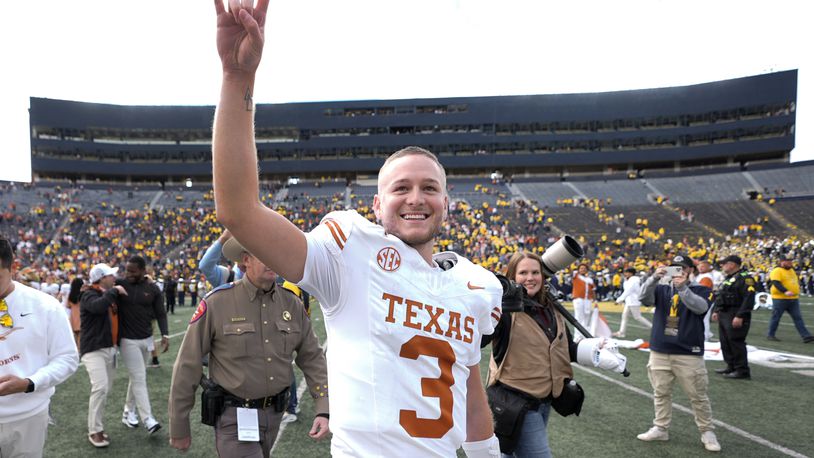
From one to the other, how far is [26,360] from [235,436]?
54.7 inches

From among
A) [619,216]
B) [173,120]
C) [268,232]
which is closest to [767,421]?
[268,232]

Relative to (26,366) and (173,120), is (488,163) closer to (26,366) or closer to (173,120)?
(173,120)

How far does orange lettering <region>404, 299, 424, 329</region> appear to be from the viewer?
141 cm

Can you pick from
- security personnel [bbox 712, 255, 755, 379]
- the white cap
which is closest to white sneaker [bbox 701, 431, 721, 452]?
security personnel [bbox 712, 255, 755, 379]

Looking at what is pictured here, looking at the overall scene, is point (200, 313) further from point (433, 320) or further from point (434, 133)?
point (434, 133)

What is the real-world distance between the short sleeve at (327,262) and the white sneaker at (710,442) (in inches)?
215

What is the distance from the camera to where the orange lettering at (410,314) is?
1406 millimetres

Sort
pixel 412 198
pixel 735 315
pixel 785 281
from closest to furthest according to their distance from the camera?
pixel 412 198 < pixel 735 315 < pixel 785 281

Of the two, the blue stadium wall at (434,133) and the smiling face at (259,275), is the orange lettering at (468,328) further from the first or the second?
the blue stadium wall at (434,133)

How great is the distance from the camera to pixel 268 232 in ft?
3.91

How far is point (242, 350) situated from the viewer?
123 inches

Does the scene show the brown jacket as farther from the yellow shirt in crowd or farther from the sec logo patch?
the yellow shirt in crowd

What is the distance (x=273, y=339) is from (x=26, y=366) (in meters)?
1.50

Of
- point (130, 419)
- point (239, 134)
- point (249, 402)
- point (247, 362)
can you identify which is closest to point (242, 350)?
point (247, 362)
